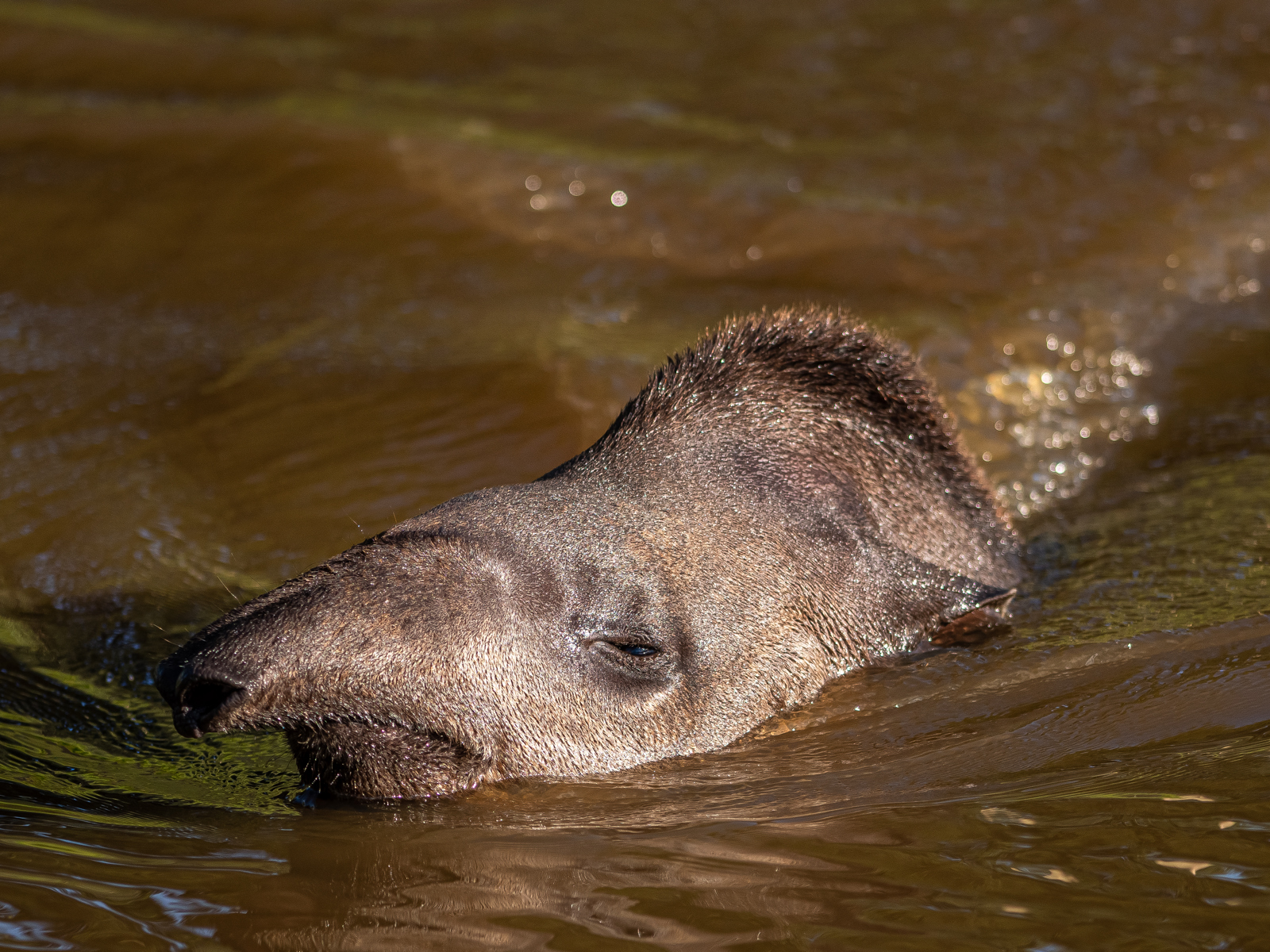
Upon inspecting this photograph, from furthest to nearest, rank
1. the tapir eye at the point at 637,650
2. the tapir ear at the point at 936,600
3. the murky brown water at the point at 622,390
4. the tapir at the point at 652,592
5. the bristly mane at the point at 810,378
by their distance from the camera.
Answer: the bristly mane at the point at 810,378 < the tapir ear at the point at 936,600 < the tapir eye at the point at 637,650 < the tapir at the point at 652,592 < the murky brown water at the point at 622,390

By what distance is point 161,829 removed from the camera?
181 inches

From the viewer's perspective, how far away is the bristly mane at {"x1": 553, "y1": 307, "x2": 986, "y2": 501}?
6117mm

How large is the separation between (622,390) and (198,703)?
15.0ft

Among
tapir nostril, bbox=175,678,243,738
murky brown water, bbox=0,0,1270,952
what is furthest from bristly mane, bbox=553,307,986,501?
tapir nostril, bbox=175,678,243,738

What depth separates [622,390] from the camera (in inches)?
344

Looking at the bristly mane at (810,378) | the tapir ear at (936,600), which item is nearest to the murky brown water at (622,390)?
the tapir ear at (936,600)

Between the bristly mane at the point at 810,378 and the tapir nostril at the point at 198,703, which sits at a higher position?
the bristly mane at the point at 810,378

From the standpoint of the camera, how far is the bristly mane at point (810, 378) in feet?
20.1

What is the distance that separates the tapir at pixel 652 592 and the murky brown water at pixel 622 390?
179 millimetres

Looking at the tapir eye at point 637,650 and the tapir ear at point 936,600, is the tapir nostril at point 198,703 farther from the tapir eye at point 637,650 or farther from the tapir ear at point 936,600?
the tapir ear at point 936,600

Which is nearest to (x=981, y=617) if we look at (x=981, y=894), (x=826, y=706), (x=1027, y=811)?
(x=826, y=706)

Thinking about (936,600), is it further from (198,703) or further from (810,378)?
(198,703)

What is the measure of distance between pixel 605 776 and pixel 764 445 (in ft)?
5.29

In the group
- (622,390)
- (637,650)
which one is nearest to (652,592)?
(637,650)
